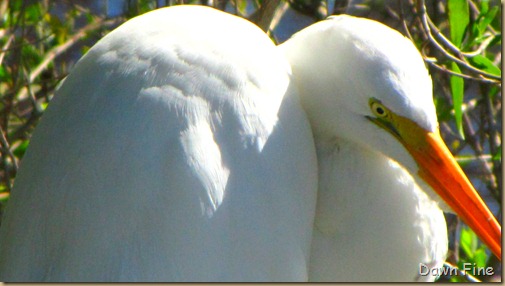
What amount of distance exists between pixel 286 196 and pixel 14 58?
91 cm

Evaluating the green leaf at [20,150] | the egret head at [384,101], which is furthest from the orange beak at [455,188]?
the green leaf at [20,150]

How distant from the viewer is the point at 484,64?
5.09 feet

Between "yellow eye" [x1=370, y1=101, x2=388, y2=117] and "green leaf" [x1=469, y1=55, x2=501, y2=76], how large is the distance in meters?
0.39

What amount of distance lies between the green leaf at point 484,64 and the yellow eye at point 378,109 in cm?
39

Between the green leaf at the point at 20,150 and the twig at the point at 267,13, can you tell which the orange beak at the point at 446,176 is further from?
the green leaf at the point at 20,150

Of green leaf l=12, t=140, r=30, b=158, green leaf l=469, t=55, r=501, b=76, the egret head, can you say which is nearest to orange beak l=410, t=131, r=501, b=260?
the egret head

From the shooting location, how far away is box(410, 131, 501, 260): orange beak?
1207 mm

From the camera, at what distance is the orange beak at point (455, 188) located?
121cm

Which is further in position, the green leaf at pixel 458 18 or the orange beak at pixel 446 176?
the green leaf at pixel 458 18

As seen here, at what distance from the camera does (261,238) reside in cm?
117

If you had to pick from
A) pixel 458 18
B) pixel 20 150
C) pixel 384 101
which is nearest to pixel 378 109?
pixel 384 101

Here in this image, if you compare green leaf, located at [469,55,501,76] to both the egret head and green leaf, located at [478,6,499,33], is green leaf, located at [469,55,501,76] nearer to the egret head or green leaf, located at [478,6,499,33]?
green leaf, located at [478,6,499,33]

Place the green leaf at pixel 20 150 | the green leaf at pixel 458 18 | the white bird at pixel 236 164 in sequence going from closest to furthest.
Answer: the white bird at pixel 236 164
the green leaf at pixel 458 18
the green leaf at pixel 20 150

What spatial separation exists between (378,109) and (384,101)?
38 mm
